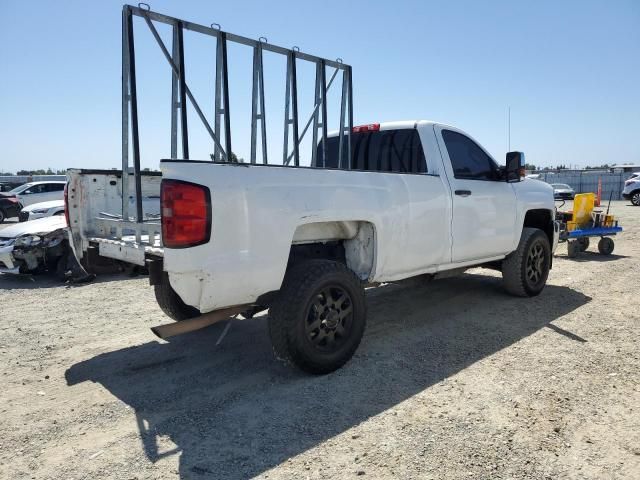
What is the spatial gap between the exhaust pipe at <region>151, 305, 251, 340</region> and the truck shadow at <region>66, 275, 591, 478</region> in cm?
50

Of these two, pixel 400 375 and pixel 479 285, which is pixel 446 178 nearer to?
pixel 400 375

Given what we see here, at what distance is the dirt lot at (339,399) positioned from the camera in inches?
104

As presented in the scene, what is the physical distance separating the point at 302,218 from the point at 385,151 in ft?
6.97

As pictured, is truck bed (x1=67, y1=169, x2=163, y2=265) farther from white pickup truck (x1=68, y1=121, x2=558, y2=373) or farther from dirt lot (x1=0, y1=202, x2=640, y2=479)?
dirt lot (x1=0, y1=202, x2=640, y2=479)

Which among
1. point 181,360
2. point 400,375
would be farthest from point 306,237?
point 181,360

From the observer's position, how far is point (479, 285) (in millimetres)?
6969

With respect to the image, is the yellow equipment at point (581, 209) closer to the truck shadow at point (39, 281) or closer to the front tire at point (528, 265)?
the front tire at point (528, 265)

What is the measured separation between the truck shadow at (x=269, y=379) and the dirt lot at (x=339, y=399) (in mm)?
14

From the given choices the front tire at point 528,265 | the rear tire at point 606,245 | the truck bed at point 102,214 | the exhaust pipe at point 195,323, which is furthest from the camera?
the rear tire at point 606,245

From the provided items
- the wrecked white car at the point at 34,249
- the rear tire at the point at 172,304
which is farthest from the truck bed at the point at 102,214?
the wrecked white car at the point at 34,249

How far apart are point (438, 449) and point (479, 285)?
455 centimetres

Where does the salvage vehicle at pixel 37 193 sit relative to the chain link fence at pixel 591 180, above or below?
below

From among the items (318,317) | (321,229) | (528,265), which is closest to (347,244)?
(321,229)

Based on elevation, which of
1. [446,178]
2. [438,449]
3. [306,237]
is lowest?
[438,449]
